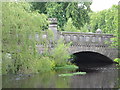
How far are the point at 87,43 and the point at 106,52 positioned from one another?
220 centimetres

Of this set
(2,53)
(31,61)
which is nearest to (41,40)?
(31,61)

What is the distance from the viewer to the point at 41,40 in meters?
16.2

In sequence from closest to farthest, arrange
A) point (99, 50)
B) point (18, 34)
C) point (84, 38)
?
point (18, 34)
point (84, 38)
point (99, 50)

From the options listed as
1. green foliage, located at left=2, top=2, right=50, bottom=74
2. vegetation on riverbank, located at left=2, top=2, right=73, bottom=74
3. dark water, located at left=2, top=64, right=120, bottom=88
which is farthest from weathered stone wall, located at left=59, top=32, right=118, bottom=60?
dark water, located at left=2, top=64, right=120, bottom=88

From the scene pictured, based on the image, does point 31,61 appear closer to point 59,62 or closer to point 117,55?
point 59,62

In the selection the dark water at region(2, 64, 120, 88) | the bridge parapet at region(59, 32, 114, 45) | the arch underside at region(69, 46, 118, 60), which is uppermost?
the bridge parapet at region(59, 32, 114, 45)

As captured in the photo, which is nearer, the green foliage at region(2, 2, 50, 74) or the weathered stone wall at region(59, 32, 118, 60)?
the green foliage at region(2, 2, 50, 74)

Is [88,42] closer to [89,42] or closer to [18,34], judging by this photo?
[89,42]

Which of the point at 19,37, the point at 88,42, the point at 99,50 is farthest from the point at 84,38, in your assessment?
the point at 19,37

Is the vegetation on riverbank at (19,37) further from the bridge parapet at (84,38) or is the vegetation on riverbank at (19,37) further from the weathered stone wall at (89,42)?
the weathered stone wall at (89,42)

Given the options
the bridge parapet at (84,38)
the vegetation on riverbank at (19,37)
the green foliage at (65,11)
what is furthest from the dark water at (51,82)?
the green foliage at (65,11)

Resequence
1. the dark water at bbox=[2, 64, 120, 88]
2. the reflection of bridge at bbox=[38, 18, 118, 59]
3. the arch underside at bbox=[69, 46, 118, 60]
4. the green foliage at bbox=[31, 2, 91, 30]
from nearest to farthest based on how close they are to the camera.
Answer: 1. the dark water at bbox=[2, 64, 120, 88]
2. the reflection of bridge at bbox=[38, 18, 118, 59]
3. the arch underside at bbox=[69, 46, 118, 60]
4. the green foliage at bbox=[31, 2, 91, 30]

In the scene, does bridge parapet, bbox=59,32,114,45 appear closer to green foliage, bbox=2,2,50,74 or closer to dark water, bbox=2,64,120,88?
green foliage, bbox=2,2,50,74

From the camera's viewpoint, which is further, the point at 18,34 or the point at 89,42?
the point at 89,42
